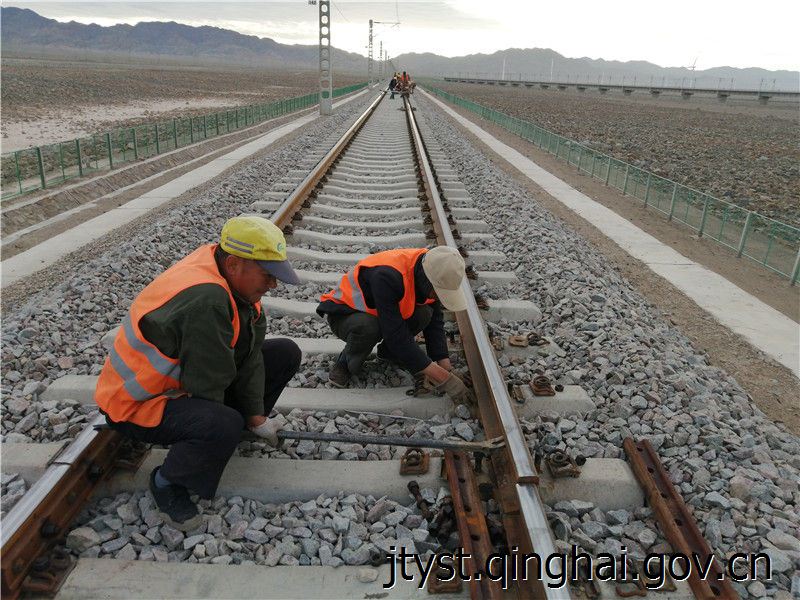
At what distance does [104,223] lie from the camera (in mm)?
8781

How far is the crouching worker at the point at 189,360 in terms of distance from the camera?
2.77 meters

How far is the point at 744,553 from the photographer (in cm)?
288

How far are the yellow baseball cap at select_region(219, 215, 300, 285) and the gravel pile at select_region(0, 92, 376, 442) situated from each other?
173 cm

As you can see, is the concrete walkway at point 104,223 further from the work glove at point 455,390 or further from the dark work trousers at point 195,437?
the work glove at point 455,390

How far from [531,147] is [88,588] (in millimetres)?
18071

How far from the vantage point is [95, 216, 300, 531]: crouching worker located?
2.77 meters

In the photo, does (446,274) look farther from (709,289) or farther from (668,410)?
(709,289)

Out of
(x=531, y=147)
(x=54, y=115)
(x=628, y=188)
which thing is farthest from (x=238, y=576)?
(x=54, y=115)

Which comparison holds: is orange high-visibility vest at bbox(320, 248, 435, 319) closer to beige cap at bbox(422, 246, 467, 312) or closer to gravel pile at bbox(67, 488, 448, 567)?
beige cap at bbox(422, 246, 467, 312)

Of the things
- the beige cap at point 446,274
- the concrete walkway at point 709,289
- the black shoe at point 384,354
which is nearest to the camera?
the beige cap at point 446,274

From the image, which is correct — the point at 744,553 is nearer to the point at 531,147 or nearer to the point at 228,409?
the point at 228,409

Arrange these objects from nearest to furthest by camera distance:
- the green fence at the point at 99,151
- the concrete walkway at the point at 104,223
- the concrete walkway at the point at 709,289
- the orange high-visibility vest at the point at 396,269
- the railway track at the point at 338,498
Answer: the railway track at the point at 338,498, the orange high-visibility vest at the point at 396,269, the concrete walkway at the point at 709,289, the concrete walkway at the point at 104,223, the green fence at the point at 99,151

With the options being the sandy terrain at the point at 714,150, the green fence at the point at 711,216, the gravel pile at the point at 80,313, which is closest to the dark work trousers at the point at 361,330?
the gravel pile at the point at 80,313

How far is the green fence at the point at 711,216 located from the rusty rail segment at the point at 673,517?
5.61m
